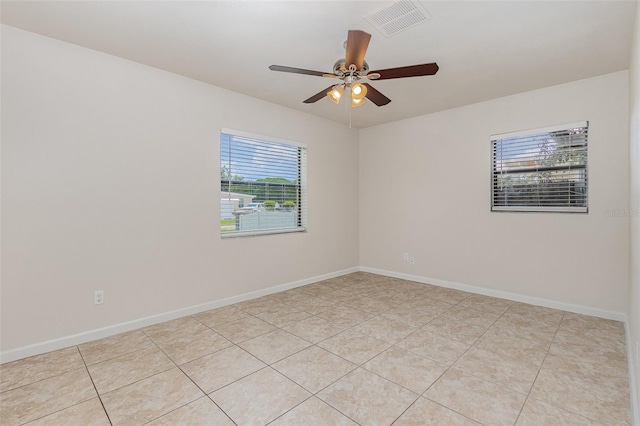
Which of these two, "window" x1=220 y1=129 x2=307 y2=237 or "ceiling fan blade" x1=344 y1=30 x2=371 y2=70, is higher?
"ceiling fan blade" x1=344 y1=30 x2=371 y2=70

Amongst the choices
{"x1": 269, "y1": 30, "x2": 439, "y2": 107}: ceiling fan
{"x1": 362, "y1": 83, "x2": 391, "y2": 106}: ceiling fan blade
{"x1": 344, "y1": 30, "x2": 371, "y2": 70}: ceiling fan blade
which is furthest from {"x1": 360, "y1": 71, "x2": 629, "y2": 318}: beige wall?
{"x1": 344, "y1": 30, "x2": 371, "y2": 70}: ceiling fan blade

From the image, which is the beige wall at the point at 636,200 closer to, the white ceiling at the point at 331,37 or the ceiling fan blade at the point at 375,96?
the white ceiling at the point at 331,37

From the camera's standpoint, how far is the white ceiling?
215cm

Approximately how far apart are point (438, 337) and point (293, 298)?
73.8 inches

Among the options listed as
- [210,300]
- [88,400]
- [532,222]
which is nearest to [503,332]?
[532,222]

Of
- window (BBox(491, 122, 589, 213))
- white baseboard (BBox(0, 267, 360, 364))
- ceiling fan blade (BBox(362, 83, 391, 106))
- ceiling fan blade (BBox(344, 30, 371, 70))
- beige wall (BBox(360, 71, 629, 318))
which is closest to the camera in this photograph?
ceiling fan blade (BBox(344, 30, 371, 70))

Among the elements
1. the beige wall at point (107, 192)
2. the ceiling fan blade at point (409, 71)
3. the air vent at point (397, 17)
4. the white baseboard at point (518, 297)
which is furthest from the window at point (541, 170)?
the beige wall at point (107, 192)

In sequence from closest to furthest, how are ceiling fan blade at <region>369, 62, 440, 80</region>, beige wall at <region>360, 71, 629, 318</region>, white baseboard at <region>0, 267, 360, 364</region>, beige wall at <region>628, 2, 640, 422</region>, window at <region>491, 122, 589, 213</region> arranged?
beige wall at <region>628, 2, 640, 422</region> < ceiling fan blade at <region>369, 62, 440, 80</region> < white baseboard at <region>0, 267, 360, 364</region> < beige wall at <region>360, 71, 629, 318</region> < window at <region>491, 122, 589, 213</region>

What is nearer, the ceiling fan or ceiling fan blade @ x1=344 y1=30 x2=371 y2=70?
ceiling fan blade @ x1=344 y1=30 x2=371 y2=70

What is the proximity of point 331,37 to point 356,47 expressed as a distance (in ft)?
1.61

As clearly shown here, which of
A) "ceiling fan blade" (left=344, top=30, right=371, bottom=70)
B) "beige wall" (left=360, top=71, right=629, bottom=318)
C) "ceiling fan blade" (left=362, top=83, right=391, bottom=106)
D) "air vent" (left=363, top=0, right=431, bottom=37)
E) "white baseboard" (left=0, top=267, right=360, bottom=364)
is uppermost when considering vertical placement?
"air vent" (left=363, top=0, right=431, bottom=37)

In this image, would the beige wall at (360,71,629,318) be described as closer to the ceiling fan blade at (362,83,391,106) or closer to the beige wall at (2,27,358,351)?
the ceiling fan blade at (362,83,391,106)

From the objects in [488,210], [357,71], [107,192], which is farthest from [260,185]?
[488,210]

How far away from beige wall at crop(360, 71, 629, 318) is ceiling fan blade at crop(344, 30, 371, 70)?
2.62m
